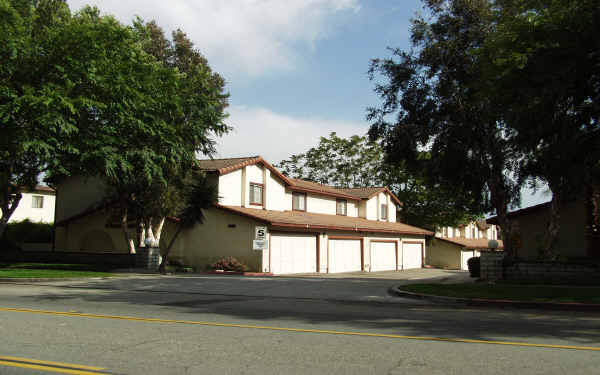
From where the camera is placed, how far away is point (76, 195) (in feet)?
115

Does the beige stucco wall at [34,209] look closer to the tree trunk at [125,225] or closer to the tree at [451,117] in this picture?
the tree trunk at [125,225]

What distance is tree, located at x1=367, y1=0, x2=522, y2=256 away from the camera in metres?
22.6

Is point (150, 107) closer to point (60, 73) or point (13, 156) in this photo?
point (60, 73)

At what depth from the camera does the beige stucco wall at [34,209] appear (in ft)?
151

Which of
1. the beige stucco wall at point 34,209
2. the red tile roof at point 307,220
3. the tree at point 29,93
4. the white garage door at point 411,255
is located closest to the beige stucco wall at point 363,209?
the red tile roof at point 307,220

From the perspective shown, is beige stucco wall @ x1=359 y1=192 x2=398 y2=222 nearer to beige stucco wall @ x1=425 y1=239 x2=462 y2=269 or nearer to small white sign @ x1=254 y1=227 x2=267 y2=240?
beige stucco wall @ x1=425 y1=239 x2=462 y2=269

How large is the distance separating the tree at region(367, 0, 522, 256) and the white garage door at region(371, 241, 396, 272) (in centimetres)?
1377

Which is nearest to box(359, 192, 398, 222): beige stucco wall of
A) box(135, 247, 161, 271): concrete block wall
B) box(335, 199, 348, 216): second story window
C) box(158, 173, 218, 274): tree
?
box(335, 199, 348, 216): second story window

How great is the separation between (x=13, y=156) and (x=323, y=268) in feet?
59.7

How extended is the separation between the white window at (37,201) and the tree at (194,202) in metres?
26.3

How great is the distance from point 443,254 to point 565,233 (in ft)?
83.9

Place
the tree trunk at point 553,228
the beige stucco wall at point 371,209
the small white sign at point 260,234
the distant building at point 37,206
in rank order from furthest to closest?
the distant building at point 37,206 < the beige stucco wall at point 371,209 < the small white sign at point 260,234 < the tree trunk at point 553,228

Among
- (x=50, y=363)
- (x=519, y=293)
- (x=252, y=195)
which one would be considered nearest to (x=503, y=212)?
(x=519, y=293)

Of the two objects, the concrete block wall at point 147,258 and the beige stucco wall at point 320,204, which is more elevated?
the beige stucco wall at point 320,204
